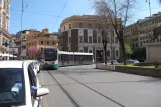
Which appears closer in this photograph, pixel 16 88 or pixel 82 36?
pixel 16 88

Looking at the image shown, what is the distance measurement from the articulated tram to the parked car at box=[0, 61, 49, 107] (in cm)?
3590

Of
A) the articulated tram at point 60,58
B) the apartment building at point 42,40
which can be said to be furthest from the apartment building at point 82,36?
the articulated tram at point 60,58

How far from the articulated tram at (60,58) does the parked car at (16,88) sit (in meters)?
35.9

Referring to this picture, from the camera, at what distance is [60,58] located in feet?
148

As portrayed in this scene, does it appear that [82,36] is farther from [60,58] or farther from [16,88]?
[16,88]

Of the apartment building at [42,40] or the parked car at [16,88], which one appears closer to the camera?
the parked car at [16,88]

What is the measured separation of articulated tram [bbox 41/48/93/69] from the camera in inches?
1597

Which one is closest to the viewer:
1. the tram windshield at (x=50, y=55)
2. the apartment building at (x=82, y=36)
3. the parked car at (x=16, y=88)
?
the parked car at (x=16, y=88)

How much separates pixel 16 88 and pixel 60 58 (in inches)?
1617

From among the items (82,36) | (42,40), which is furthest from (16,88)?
(42,40)

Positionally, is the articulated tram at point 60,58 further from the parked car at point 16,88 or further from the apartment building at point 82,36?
the parked car at point 16,88

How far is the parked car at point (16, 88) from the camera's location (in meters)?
3.70

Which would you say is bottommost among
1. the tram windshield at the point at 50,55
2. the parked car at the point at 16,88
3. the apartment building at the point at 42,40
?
the parked car at the point at 16,88

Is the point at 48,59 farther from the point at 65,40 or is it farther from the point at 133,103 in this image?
the point at 65,40
